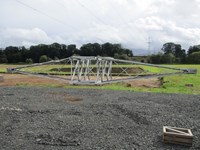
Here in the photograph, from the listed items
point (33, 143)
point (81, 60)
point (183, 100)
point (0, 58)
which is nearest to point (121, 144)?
point (33, 143)

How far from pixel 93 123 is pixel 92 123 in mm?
34

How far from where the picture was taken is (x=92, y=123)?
28.8 ft

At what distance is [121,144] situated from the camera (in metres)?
6.86

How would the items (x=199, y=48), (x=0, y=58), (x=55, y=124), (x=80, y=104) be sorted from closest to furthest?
(x=55, y=124) < (x=80, y=104) < (x=0, y=58) < (x=199, y=48)

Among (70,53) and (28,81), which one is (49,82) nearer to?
(28,81)

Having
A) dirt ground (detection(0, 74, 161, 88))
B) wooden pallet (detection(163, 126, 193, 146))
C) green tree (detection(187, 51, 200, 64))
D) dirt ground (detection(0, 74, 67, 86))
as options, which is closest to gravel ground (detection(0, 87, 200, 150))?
wooden pallet (detection(163, 126, 193, 146))

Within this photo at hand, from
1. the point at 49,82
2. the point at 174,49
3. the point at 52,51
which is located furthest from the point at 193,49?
the point at 49,82

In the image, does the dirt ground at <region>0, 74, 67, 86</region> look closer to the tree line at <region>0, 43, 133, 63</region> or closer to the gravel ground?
the gravel ground

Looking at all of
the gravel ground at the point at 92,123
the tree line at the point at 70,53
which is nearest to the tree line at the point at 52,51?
the tree line at the point at 70,53

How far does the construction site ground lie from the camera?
6.90 metres

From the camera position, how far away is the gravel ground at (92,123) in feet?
22.7

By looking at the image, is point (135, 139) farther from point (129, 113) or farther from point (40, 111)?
point (40, 111)

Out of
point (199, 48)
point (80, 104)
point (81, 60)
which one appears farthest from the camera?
point (199, 48)

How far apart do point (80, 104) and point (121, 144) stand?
573 cm
